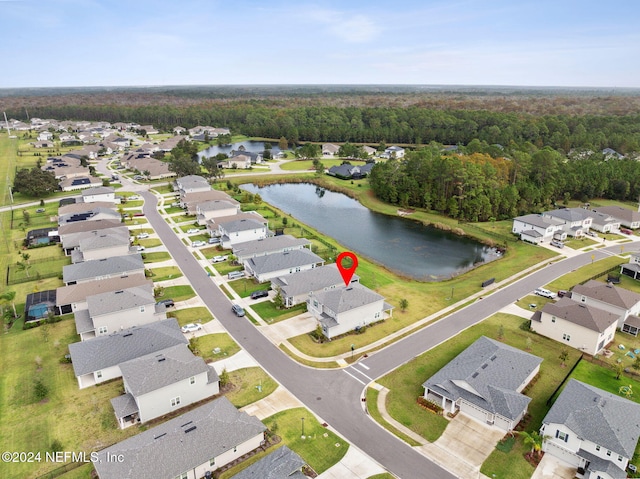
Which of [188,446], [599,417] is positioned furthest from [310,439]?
[599,417]

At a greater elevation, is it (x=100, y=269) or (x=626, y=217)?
(x=100, y=269)

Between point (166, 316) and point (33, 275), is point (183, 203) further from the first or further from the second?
point (166, 316)

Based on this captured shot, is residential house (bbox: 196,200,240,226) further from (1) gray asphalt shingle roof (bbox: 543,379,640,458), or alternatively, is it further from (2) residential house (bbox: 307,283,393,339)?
(1) gray asphalt shingle roof (bbox: 543,379,640,458)

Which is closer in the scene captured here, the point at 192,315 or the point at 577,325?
the point at 577,325

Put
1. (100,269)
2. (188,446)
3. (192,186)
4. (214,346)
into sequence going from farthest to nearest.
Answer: (192,186) < (100,269) < (214,346) < (188,446)

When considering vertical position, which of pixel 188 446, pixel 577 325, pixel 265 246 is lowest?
pixel 577 325

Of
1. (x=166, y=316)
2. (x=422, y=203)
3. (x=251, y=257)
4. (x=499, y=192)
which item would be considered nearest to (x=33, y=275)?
(x=166, y=316)

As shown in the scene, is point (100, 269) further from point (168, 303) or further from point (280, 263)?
point (280, 263)
